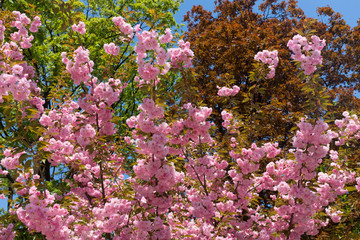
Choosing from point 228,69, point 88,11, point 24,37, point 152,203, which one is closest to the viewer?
point 152,203

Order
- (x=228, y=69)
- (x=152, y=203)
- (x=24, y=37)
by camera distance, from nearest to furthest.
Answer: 1. (x=152, y=203)
2. (x=24, y=37)
3. (x=228, y=69)

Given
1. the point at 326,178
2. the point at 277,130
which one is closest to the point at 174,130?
the point at 326,178

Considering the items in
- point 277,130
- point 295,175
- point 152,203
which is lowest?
point 152,203

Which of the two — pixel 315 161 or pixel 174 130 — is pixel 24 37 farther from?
pixel 315 161

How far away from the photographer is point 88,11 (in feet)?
Result: 47.3

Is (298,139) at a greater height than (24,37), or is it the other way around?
(24,37)

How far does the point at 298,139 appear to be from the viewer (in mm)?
3852

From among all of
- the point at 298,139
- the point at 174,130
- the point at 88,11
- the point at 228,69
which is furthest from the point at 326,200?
the point at 88,11

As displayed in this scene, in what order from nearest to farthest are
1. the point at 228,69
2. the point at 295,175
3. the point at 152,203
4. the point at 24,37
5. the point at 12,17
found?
the point at 152,203
the point at 295,175
the point at 12,17
the point at 24,37
the point at 228,69

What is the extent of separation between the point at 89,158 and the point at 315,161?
3.29 m

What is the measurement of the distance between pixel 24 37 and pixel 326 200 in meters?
5.38

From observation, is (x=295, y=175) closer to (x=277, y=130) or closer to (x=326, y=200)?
(x=326, y=200)

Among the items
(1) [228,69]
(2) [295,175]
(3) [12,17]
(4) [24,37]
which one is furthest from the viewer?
(1) [228,69]

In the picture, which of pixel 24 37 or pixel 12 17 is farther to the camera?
pixel 24 37
